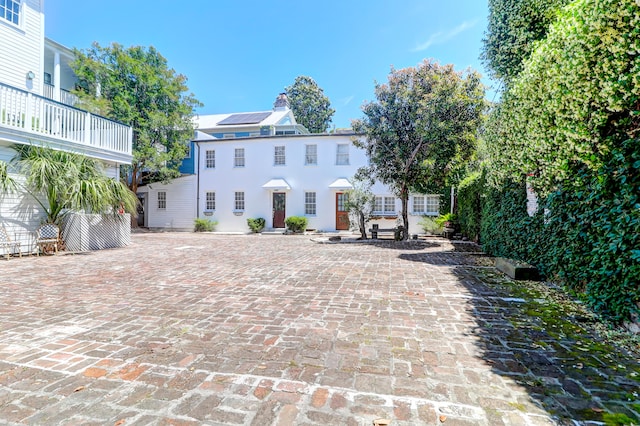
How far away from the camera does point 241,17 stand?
14711 mm

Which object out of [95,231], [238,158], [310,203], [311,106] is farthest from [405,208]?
[311,106]

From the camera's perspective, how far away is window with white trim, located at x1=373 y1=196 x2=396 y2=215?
720 inches

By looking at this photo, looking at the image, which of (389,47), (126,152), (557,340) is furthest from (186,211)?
(557,340)

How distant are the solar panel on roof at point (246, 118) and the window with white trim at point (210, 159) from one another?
4.42m

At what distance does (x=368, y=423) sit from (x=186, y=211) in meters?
21.0

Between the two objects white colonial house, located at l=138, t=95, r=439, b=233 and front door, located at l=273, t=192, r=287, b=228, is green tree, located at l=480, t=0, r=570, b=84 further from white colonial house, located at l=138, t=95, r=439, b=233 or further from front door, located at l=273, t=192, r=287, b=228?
front door, located at l=273, t=192, r=287, b=228

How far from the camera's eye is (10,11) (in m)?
11.0

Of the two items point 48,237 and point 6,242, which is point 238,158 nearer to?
point 48,237

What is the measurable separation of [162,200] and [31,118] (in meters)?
13.0

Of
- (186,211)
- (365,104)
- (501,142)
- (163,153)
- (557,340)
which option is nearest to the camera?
(557,340)

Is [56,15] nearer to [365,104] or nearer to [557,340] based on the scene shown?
[365,104]

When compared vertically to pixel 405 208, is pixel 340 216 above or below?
below

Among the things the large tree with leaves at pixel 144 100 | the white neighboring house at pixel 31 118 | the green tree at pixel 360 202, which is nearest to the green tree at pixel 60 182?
the white neighboring house at pixel 31 118

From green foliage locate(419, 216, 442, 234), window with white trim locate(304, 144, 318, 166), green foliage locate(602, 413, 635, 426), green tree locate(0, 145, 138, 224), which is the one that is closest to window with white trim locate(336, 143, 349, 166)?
window with white trim locate(304, 144, 318, 166)
